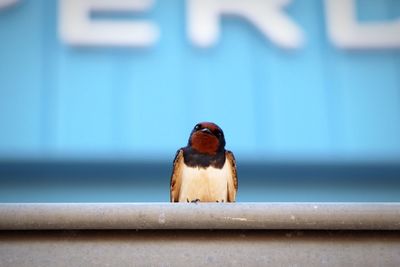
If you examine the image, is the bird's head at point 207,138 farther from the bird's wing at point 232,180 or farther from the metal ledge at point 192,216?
the metal ledge at point 192,216

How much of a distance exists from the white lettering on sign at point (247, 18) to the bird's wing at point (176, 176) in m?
0.51

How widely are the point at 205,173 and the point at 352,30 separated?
88 centimetres

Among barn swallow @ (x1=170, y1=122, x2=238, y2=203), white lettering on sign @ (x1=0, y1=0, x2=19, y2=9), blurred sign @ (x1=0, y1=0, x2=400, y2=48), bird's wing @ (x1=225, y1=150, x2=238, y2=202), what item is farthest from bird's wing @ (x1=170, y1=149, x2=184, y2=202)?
white lettering on sign @ (x1=0, y1=0, x2=19, y2=9)

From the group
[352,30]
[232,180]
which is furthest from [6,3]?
[352,30]

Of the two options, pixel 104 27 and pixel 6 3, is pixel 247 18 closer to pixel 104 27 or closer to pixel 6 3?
pixel 104 27

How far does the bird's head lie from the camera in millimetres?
2865

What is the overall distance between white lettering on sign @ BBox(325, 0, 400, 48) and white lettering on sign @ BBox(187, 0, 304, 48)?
14 centimetres

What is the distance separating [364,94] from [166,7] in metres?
0.88

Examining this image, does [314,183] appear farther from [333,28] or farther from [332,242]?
[332,242]

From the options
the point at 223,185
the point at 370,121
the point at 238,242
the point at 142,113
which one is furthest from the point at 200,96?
the point at 238,242

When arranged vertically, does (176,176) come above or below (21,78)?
below

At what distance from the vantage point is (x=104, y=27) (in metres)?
2.77

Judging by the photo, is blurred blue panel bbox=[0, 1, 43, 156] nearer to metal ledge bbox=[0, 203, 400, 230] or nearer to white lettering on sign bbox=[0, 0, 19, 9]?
white lettering on sign bbox=[0, 0, 19, 9]

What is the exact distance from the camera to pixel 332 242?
48.2 inches
